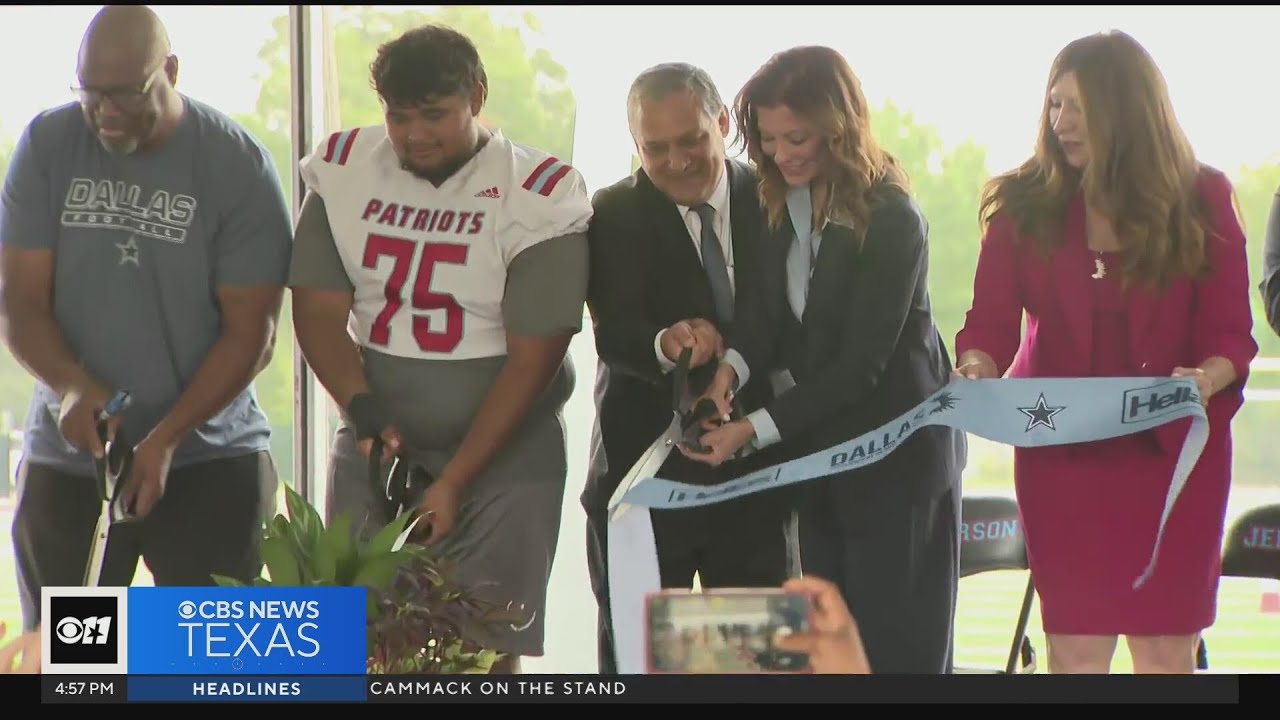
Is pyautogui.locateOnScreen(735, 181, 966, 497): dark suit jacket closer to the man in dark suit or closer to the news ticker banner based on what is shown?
the man in dark suit

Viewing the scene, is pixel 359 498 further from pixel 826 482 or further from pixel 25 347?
pixel 826 482

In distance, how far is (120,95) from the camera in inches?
113

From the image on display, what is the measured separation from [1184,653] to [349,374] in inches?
67.0

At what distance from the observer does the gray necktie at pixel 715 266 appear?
2.87 m

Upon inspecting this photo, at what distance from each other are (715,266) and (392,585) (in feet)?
3.05

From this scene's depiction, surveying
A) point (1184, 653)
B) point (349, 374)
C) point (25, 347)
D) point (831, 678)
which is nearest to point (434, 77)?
point (349, 374)

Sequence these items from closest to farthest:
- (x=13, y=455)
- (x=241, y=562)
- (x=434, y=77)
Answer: (x=434, y=77)
(x=241, y=562)
(x=13, y=455)

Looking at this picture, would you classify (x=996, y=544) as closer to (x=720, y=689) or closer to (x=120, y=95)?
(x=720, y=689)

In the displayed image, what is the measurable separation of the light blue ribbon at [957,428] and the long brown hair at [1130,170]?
23 cm

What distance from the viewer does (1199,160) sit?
2.77 metres

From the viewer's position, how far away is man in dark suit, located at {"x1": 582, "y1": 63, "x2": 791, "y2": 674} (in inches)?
111

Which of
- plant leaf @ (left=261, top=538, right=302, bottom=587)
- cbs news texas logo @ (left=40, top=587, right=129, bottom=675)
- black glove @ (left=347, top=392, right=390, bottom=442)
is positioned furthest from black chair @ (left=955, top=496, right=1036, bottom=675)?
cbs news texas logo @ (left=40, top=587, right=129, bottom=675)
